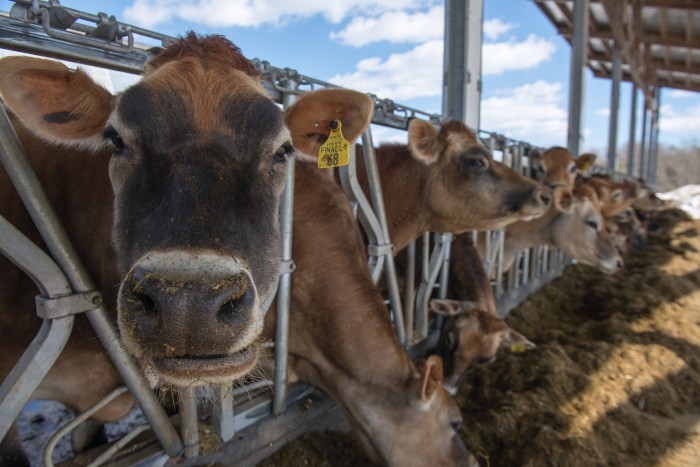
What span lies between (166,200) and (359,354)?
1.40 meters

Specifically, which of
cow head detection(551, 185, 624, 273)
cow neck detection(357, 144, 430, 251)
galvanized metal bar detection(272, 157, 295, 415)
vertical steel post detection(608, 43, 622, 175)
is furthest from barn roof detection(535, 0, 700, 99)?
galvanized metal bar detection(272, 157, 295, 415)

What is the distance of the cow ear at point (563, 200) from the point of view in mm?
5544

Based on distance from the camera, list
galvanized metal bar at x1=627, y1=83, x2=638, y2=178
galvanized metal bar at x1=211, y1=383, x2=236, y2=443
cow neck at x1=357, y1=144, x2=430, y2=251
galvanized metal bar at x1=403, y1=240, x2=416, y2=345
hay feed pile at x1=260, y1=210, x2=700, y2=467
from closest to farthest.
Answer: galvanized metal bar at x1=211, y1=383, x2=236, y2=443
hay feed pile at x1=260, y1=210, x2=700, y2=467
galvanized metal bar at x1=403, y1=240, x2=416, y2=345
cow neck at x1=357, y1=144, x2=430, y2=251
galvanized metal bar at x1=627, y1=83, x2=638, y2=178

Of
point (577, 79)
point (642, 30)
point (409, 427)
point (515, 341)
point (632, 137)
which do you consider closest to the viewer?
point (409, 427)

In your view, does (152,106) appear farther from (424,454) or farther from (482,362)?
(482,362)

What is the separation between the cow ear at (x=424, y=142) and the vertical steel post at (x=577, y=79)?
7.86m

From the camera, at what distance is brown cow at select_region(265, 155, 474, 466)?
2.33 m

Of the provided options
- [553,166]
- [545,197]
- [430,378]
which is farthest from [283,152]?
[553,166]

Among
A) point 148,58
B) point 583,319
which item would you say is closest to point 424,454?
point 148,58

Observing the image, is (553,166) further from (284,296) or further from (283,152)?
(283,152)

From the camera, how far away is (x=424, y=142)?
395cm

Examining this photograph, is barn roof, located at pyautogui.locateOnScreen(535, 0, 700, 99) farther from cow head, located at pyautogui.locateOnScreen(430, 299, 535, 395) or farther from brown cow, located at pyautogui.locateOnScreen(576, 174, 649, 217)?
cow head, located at pyautogui.locateOnScreen(430, 299, 535, 395)

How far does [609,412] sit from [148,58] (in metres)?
3.67

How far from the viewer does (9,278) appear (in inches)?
71.7
